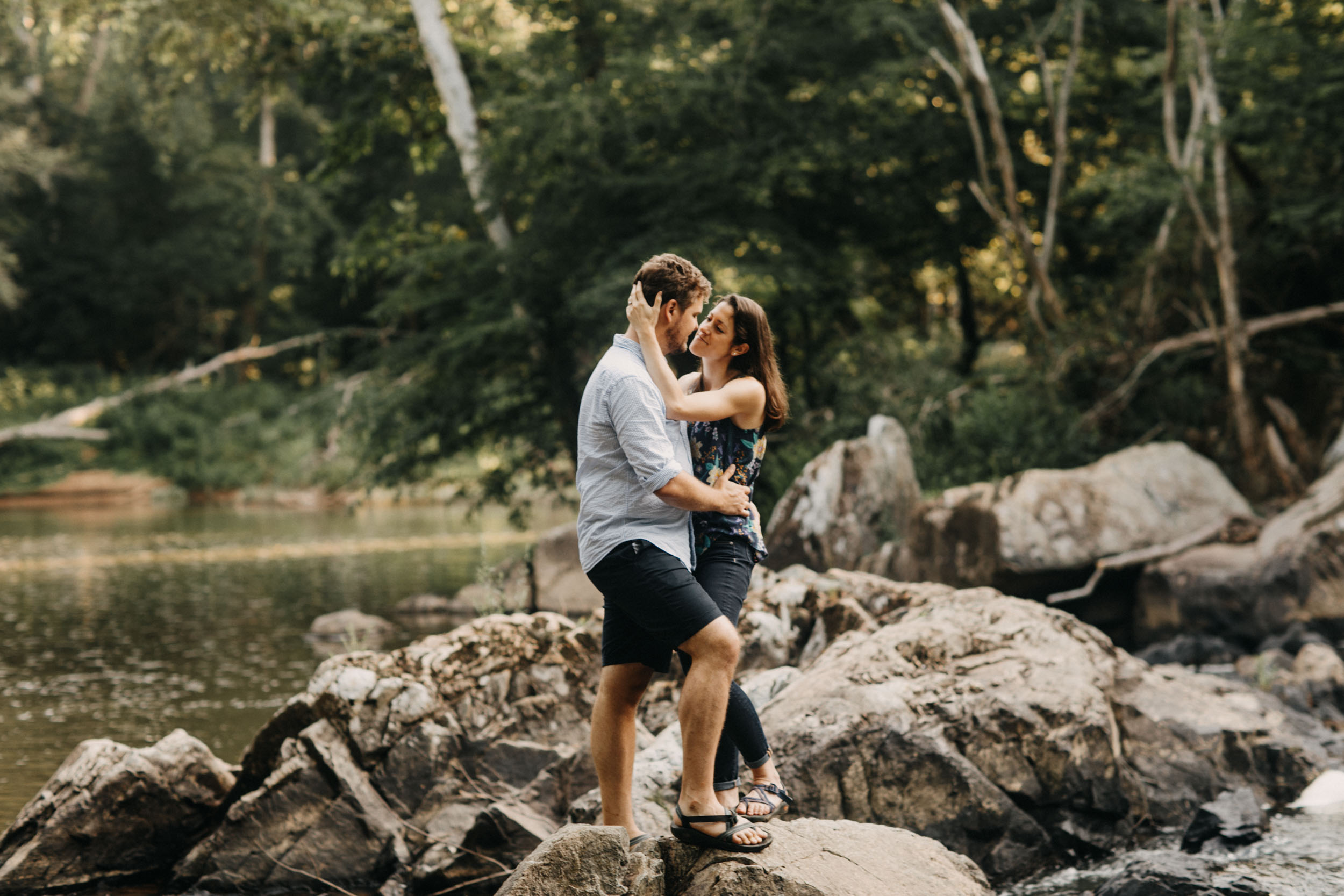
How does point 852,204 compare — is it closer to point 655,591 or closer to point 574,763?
point 574,763

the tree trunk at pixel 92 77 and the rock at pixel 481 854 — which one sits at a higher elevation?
the tree trunk at pixel 92 77

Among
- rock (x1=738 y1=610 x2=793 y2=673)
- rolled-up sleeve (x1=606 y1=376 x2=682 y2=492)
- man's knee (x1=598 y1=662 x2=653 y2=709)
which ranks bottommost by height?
rock (x1=738 y1=610 x2=793 y2=673)

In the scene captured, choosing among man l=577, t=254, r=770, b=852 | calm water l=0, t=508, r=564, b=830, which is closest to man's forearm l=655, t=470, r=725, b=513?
man l=577, t=254, r=770, b=852

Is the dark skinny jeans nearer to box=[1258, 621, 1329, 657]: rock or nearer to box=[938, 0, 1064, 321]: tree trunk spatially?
box=[1258, 621, 1329, 657]: rock

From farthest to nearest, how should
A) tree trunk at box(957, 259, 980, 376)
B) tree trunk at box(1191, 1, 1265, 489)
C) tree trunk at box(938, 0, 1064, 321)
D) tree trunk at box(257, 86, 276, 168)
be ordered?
tree trunk at box(257, 86, 276, 168) < tree trunk at box(957, 259, 980, 376) < tree trunk at box(938, 0, 1064, 321) < tree trunk at box(1191, 1, 1265, 489)

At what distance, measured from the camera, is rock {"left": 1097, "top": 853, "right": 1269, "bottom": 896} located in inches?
174

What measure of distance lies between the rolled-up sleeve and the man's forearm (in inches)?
0.8

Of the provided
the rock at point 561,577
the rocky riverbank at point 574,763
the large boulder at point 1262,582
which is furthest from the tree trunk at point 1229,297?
the rock at point 561,577

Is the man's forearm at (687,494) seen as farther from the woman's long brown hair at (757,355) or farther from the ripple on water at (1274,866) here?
the ripple on water at (1274,866)

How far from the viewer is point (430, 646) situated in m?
6.18

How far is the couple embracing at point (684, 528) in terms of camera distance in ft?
11.2

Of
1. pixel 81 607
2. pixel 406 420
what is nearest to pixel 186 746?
pixel 81 607

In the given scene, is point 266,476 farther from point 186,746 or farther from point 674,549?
point 674,549

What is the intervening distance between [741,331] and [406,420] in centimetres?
1212
